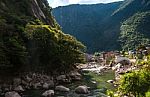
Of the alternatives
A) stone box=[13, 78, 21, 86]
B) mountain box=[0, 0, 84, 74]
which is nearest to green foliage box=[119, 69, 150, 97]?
stone box=[13, 78, 21, 86]

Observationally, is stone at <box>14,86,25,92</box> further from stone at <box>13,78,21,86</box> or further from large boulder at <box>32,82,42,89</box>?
large boulder at <box>32,82,42,89</box>

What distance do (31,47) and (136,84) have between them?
40.1 meters

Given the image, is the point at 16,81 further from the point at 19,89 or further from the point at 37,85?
the point at 37,85

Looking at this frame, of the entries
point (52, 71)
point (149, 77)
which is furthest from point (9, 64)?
point (149, 77)

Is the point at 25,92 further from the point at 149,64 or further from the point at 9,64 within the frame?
the point at 149,64

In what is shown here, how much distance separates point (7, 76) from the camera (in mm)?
73812

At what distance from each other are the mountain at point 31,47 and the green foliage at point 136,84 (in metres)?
31.4

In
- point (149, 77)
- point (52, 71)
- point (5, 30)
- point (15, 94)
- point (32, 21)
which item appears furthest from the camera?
point (32, 21)

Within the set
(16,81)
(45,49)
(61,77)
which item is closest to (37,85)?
(16,81)

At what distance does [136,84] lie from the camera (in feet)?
153

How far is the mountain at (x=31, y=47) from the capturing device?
75000 millimetres

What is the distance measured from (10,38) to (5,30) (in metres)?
3.23

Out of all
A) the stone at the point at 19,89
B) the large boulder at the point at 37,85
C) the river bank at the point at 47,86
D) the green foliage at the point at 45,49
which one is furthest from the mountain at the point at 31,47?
the stone at the point at 19,89

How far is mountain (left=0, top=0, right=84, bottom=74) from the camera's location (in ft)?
246
